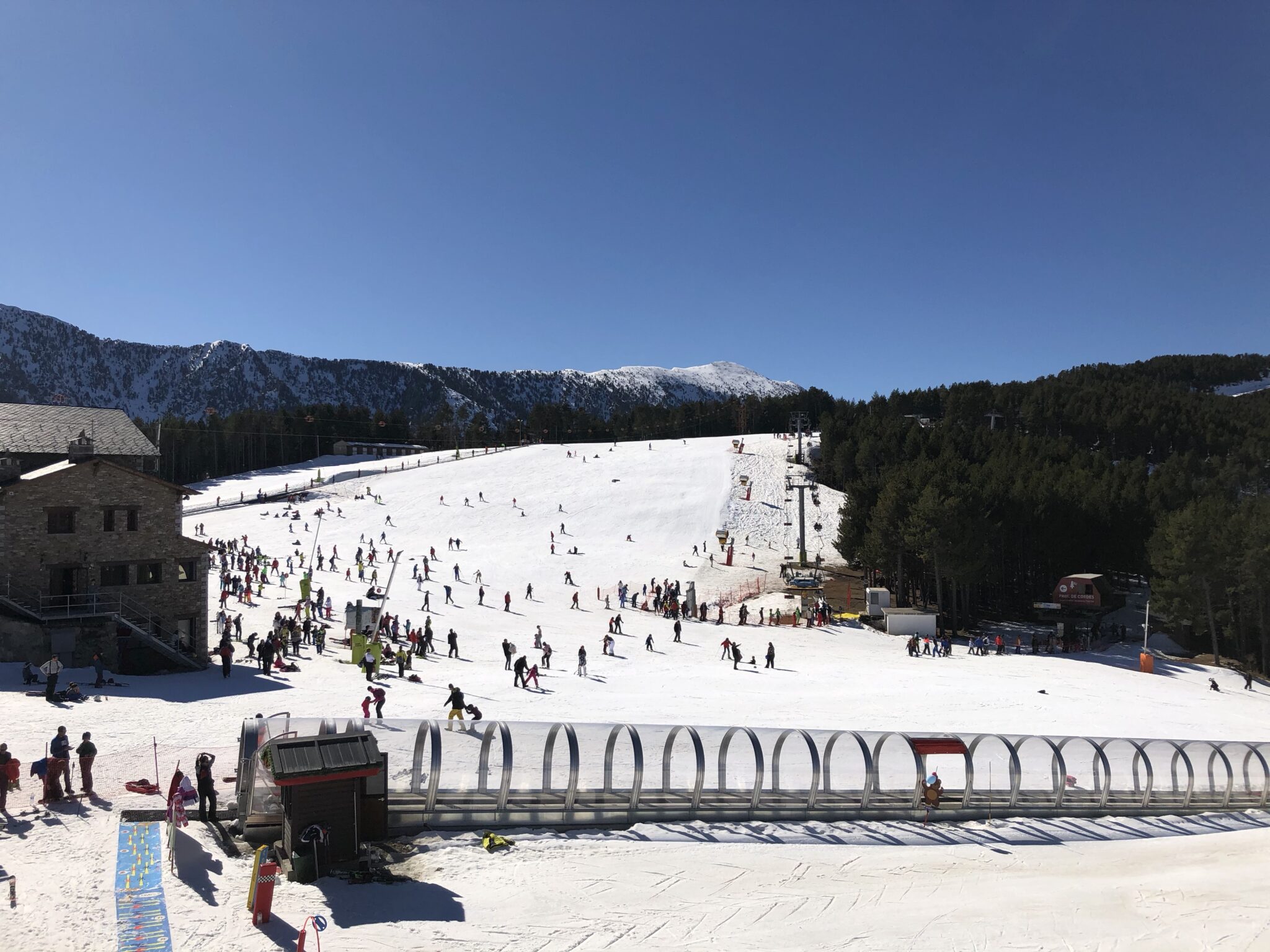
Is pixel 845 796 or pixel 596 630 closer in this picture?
pixel 845 796

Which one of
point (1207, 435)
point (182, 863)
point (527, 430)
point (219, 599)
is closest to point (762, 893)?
point (182, 863)

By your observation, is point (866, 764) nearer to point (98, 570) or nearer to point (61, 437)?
point (98, 570)

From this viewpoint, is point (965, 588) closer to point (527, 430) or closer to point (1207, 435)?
point (1207, 435)

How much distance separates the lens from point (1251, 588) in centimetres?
4219

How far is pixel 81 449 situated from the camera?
28.5m

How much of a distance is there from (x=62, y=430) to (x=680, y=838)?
30.4 metres

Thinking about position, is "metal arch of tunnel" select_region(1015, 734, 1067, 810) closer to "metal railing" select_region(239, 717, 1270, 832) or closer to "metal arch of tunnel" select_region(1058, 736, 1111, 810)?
"metal railing" select_region(239, 717, 1270, 832)

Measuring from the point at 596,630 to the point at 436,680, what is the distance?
11.8 meters

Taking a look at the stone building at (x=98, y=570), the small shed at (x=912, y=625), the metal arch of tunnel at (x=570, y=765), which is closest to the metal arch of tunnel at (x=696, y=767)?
the metal arch of tunnel at (x=570, y=765)

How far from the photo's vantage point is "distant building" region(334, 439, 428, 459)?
383 ft

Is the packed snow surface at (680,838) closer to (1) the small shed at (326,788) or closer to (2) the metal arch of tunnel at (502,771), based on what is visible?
(1) the small shed at (326,788)

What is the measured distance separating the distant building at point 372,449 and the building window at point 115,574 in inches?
3471

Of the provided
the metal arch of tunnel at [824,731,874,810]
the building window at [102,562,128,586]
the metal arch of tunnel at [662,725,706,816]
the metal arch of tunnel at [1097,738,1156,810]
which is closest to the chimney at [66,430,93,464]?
the building window at [102,562,128,586]

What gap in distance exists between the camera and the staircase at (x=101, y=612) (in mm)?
24453
